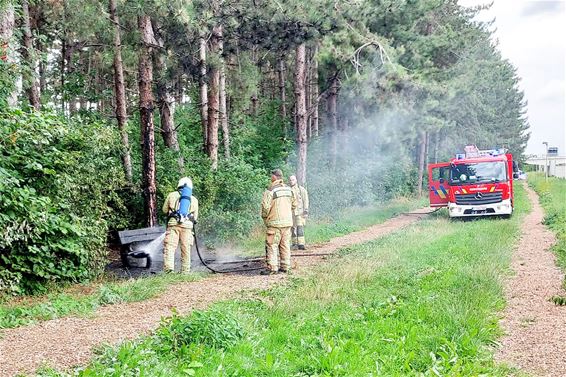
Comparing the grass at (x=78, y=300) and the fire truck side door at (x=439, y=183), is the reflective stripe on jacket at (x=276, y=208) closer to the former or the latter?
the grass at (x=78, y=300)

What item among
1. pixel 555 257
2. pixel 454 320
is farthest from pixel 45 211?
pixel 555 257

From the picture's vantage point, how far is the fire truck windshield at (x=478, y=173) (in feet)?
64.6

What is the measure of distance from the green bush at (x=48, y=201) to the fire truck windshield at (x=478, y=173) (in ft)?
44.3

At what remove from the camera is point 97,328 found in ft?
20.7

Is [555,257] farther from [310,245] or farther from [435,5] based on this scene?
[435,5]

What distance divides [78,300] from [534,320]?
639 cm

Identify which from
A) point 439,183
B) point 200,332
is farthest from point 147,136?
point 439,183

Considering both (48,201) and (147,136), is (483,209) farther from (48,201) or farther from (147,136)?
(48,201)

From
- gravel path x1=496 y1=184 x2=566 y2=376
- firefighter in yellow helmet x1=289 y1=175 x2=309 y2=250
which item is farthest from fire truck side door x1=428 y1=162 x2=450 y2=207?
gravel path x1=496 y1=184 x2=566 y2=376

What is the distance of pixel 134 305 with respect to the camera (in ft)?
25.4

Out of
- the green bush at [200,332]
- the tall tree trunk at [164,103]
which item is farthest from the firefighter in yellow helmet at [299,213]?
the green bush at [200,332]

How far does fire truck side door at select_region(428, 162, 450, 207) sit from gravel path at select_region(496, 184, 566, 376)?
320 inches

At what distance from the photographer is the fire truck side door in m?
20.4

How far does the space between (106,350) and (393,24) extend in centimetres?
1970
